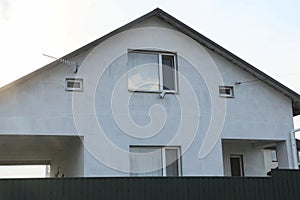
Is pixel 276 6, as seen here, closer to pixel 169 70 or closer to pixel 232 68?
pixel 232 68

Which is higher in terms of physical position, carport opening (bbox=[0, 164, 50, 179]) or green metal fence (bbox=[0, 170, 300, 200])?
carport opening (bbox=[0, 164, 50, 179])

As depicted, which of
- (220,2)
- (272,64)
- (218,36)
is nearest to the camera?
(220,2)

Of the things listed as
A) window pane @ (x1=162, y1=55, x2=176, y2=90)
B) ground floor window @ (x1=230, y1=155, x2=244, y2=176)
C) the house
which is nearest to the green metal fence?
the house

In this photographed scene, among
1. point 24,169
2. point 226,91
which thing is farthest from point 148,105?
point 24,169

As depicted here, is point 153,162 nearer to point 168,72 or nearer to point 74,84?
point 168,72

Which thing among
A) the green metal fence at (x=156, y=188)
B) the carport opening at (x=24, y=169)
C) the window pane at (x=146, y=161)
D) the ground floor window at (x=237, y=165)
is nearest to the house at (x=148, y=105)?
the window pane at (x=146, y=161)

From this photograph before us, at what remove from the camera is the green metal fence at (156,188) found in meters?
7.14

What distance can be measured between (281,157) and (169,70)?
4072 millimetres

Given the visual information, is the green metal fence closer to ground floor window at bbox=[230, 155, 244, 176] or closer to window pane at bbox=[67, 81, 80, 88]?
window pane at bbox=[67, 81, 80, 88]

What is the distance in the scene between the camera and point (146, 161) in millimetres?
10602

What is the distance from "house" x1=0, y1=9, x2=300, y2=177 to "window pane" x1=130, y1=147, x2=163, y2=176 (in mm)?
25

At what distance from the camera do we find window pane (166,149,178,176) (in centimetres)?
1079

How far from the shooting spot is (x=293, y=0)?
11031mm

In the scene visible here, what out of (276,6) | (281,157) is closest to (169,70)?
(276,6)
